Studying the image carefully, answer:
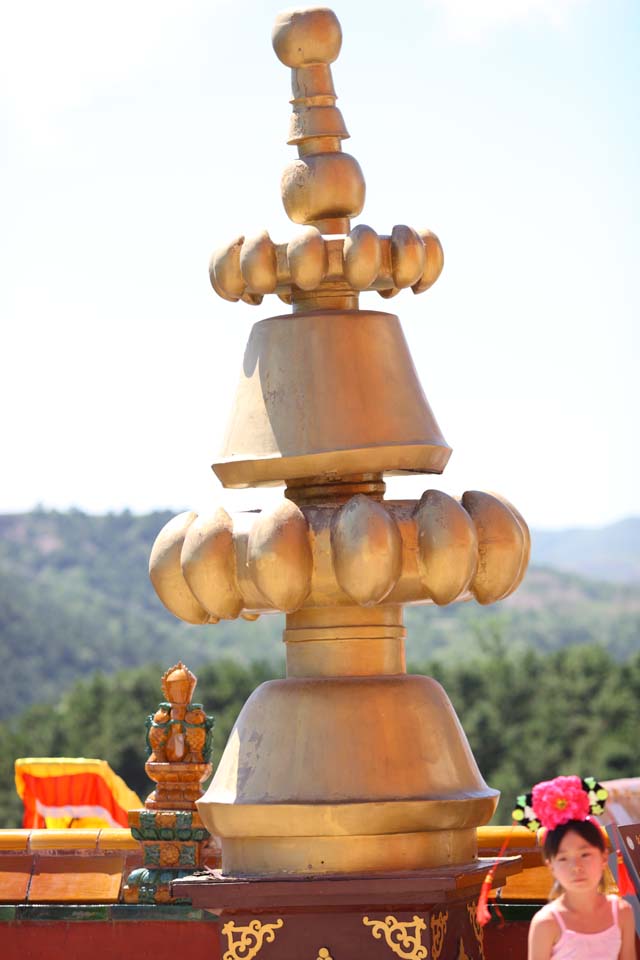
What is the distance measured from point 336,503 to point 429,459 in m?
0.34

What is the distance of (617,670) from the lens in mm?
45344

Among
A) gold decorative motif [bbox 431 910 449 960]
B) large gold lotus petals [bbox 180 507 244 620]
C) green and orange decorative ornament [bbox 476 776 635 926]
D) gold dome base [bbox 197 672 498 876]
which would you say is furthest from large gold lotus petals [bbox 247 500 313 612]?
gold decorative motif [bbox 431 910 449 960]

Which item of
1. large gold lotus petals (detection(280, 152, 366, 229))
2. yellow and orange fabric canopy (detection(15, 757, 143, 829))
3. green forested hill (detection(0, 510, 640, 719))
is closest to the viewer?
large gold lotus petals (detection(280, 152, 366, 229))

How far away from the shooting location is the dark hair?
4.62m

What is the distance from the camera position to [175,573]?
5.36m

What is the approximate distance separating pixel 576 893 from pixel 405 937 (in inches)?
24.5

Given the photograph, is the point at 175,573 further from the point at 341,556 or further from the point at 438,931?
the point at 438,931

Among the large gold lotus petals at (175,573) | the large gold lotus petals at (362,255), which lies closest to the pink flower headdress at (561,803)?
the large gold lotus petals at (175,573)

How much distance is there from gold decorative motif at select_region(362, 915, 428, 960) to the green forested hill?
223 feet

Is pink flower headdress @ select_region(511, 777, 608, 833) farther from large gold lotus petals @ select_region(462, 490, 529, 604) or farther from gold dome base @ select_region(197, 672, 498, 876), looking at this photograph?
large gold lotus petals @ select_region(462, 490, 529, 604)

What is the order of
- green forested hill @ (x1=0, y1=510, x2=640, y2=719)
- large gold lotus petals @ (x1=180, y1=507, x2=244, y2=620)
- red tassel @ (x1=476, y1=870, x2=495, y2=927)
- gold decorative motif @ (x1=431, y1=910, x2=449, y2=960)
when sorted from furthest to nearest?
1. green forested hill @ (x1=0, y1=510, x2=640, y2=719)
2. large gold lotus petals @ (x1=180, y1=507, x2=244, y2=620)
3. gold decorative motif @ (x1=431, y1=910, x2=449, y2=960)
4. red tassel @ (x1=476, y1=870, x2=495, y2=927)

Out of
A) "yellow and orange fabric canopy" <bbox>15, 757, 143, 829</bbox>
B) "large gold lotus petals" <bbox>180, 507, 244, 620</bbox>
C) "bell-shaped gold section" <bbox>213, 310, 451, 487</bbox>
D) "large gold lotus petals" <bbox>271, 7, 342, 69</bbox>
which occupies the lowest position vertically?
"yellow and orange fabric canopy" <bbox>15, 757, 143, 829</bbox>

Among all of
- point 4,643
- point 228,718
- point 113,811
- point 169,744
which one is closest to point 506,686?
point 228,718

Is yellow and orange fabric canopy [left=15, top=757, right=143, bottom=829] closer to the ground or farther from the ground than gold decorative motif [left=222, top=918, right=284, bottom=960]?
farther from the ground
